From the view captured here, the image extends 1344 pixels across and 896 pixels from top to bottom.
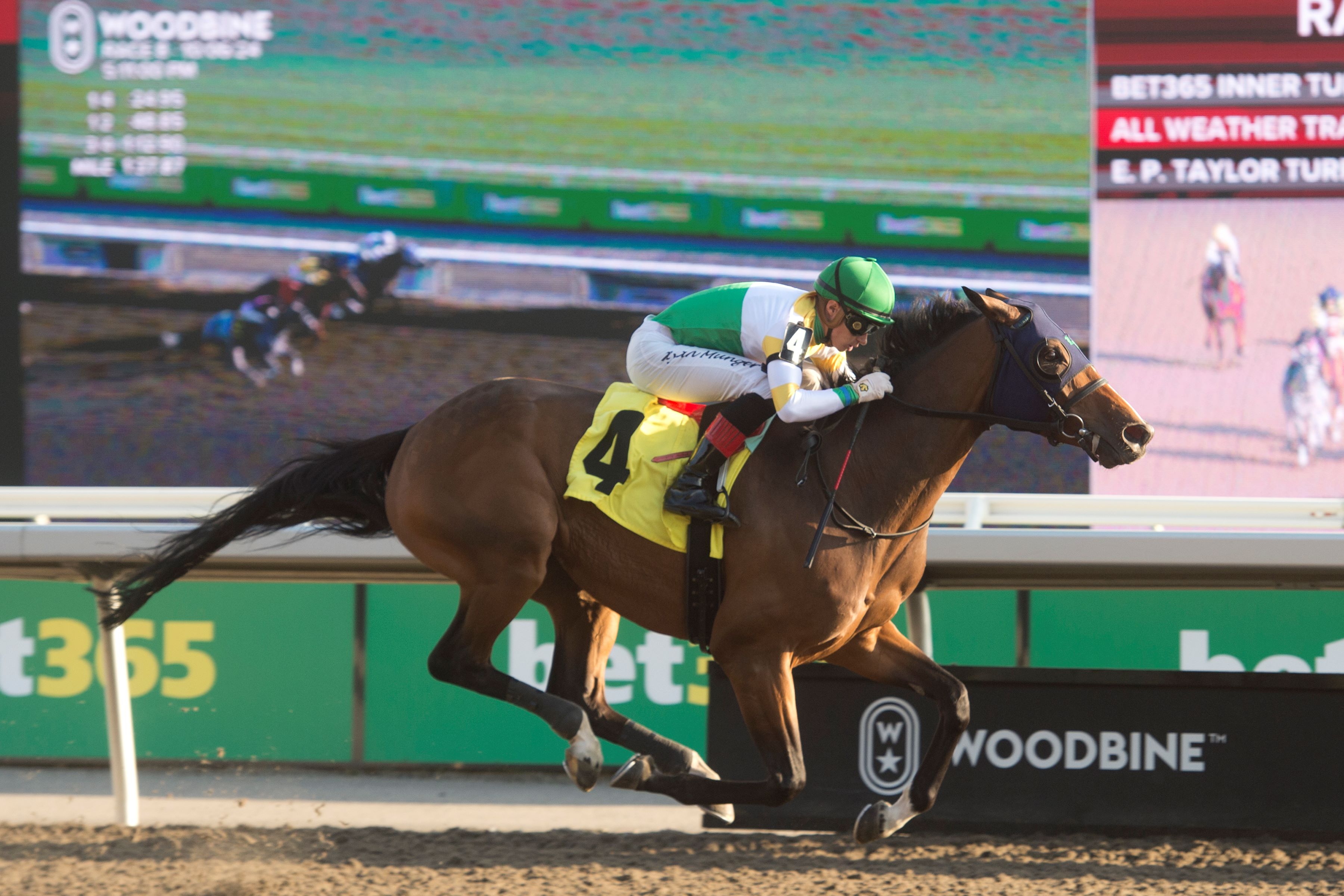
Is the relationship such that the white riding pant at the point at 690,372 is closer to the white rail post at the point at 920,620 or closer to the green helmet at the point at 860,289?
the green helmet at the point at 860,289

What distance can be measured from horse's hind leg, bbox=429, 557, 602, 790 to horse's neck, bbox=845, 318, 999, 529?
0.92 metres

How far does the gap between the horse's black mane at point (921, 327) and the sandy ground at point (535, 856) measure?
1.60 meters

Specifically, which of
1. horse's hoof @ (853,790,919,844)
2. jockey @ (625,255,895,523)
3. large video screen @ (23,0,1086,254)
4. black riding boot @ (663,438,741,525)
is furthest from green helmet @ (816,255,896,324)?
large video screen @ (23,0,1086,254)

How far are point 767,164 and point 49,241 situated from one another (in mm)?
4544

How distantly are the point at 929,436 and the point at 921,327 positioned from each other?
294 millimetres

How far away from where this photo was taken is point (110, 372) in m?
8.23

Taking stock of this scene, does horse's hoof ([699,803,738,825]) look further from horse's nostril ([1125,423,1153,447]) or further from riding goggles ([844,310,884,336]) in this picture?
horse's nostril ([1125,423,1153,447])

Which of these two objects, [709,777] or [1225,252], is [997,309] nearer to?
[709,777]

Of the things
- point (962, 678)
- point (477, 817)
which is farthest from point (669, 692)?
point (962, 678)

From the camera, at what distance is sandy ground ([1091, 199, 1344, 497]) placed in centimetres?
798

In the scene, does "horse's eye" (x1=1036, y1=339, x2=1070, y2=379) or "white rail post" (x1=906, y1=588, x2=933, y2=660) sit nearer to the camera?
"horse's eye" (x1=1036, y1=339, x2=1070, y2=379)

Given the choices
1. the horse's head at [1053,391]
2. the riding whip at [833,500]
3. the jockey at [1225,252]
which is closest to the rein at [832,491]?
the riding whip at [833,500]

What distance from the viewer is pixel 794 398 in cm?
316

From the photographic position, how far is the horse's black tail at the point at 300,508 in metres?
3.80
